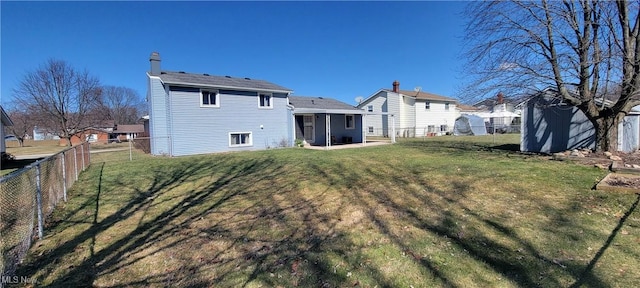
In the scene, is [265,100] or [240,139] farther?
[265,100]

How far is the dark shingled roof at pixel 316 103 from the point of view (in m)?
20.5

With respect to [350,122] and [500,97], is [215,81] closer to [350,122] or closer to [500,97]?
[350,122]

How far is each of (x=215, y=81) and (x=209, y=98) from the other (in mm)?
1278

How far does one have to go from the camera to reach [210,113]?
16281mm

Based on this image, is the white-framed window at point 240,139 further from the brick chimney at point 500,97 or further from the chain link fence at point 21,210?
the brick chimney at point 500,97

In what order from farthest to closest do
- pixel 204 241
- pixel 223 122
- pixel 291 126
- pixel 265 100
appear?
pixel 291 126, pixel 265 100, pixel 223 122, pixel 204 241

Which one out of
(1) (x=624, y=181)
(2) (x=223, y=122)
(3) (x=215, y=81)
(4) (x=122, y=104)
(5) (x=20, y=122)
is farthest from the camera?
(4) (x=122, y=104)

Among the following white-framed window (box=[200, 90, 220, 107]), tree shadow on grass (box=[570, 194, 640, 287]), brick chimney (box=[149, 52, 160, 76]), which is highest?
brick chimney (box=[149, 52, 160, 76])

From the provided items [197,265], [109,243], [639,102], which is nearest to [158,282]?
[197,265]

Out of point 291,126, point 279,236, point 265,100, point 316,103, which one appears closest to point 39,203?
point 279,236

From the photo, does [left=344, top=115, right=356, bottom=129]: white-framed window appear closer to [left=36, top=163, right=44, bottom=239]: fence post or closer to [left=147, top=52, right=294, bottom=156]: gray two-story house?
[left=147, top=52, right=294, bottom=156]: gray two-story house

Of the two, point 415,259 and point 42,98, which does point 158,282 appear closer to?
point 415,259

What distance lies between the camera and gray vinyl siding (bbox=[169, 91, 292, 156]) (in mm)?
15344

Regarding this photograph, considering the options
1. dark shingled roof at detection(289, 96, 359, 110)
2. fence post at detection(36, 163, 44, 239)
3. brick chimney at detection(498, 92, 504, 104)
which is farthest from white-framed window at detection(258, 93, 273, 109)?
fence post at detection(36, 163, 44, 239)
